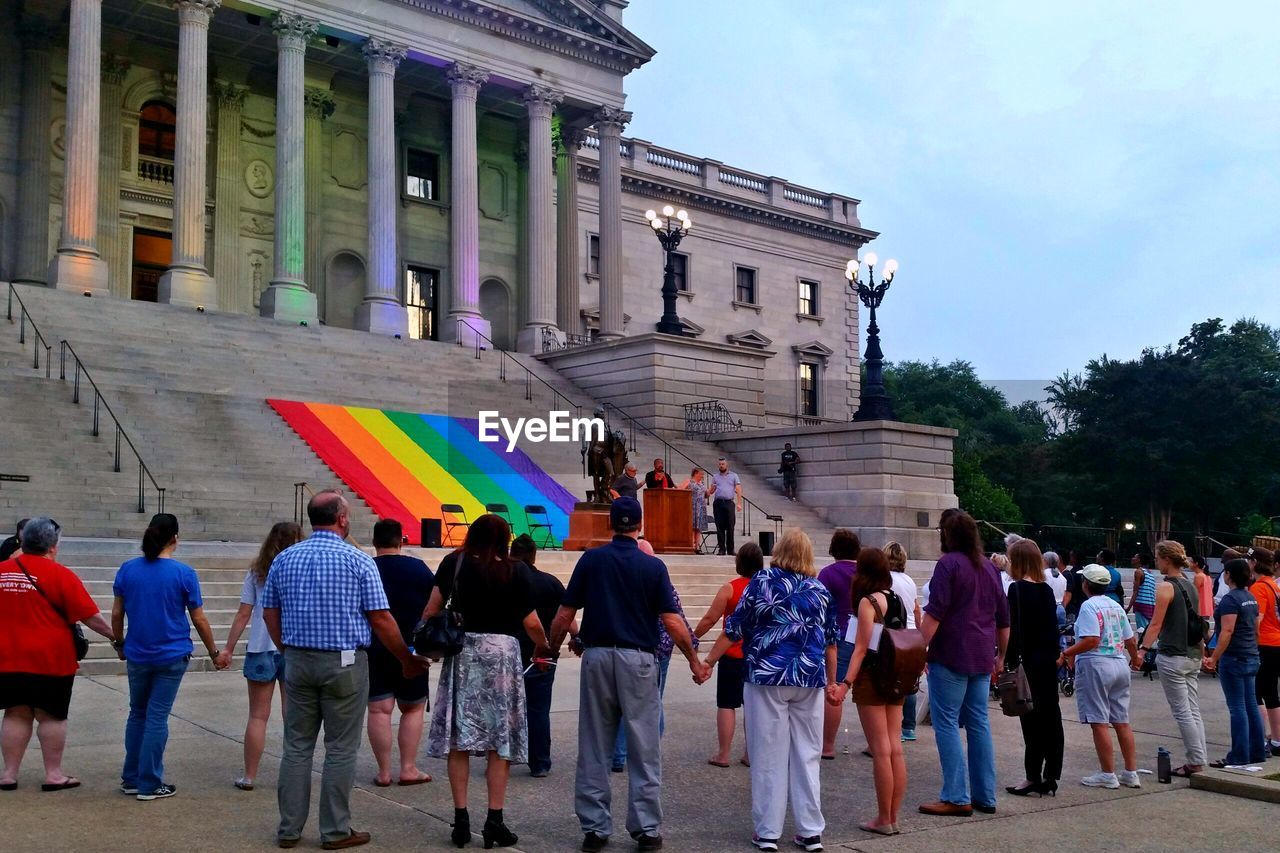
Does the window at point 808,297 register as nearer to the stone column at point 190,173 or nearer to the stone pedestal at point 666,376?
the stone pedestal at point 666,376

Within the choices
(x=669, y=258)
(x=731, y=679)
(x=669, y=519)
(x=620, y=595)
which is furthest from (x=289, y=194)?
(x=620, y=595)

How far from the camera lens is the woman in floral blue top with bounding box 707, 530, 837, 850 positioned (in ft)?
24.9

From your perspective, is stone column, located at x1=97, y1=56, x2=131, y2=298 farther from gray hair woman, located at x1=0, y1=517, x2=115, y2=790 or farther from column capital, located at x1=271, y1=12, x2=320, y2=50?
gray hair woman, located at x1=0, y1=517, x2=115, y2=790

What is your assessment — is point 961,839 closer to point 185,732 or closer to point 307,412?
point 185,732

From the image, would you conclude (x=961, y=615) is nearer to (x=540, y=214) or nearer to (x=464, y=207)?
(x=464, y=207)

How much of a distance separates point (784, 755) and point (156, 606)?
13.8 ft

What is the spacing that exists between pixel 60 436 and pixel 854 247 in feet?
159

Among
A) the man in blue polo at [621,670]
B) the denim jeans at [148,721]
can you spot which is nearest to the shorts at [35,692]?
the denim jeans at [148,721]

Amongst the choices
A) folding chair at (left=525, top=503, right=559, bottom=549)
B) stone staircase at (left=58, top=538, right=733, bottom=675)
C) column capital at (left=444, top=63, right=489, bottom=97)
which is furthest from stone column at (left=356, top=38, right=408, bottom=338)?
stone staircase at (left=58, top=538, right=733, bottom=675)

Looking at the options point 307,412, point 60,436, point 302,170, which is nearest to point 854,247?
point 302,170

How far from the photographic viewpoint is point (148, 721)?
819 centimetres

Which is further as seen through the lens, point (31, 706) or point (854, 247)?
point (854, 247)

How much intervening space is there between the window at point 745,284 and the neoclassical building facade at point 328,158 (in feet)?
27.9

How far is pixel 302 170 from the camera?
1483 inches
